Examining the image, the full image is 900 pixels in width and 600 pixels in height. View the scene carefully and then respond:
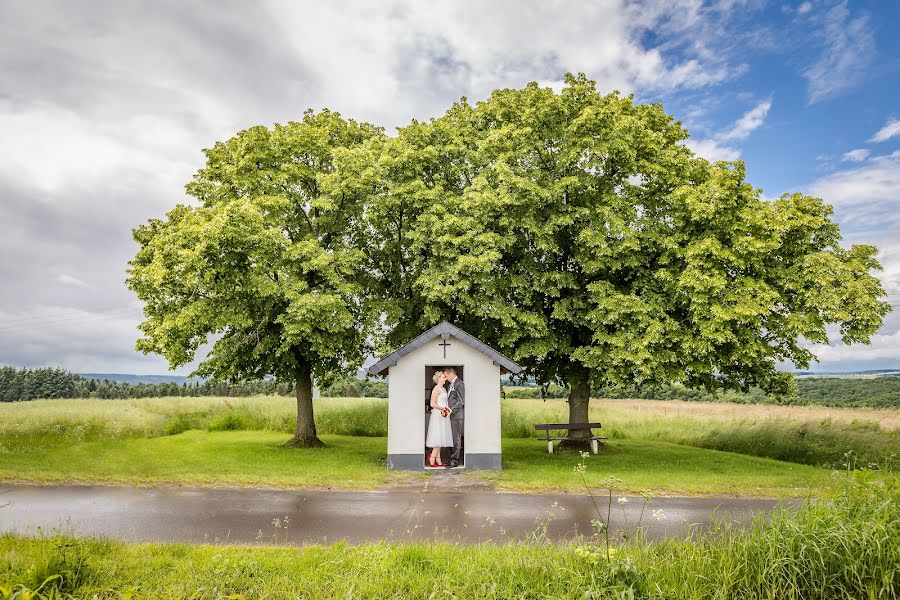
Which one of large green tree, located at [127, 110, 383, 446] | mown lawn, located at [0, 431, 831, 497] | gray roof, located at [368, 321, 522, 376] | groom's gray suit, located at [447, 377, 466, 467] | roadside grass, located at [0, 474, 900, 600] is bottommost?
mown lawn, located at [0, 431, 831, 497]

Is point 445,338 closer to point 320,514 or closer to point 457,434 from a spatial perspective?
point 457,434

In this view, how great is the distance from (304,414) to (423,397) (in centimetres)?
736

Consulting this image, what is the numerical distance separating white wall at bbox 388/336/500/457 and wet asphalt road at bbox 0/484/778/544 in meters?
3.33

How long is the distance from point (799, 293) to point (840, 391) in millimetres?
30209

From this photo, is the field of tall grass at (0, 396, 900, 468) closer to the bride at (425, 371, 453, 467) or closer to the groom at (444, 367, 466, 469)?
the groom at (444, 367, 466, 469)

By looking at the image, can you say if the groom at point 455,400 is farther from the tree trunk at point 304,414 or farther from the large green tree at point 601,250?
the tree trunk at point 304,414

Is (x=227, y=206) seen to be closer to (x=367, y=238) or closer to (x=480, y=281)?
(x=367, y=238)

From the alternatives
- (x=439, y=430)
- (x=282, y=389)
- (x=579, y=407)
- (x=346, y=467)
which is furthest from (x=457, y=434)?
(x=282, y=389)

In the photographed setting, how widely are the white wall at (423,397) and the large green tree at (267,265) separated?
9.90 feet

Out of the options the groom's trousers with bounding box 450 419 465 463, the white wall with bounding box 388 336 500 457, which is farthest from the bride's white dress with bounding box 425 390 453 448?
the groom's trousers with bounding box 450 419 465 463

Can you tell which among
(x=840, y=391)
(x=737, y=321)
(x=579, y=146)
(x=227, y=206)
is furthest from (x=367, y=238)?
(x=840, y=391)

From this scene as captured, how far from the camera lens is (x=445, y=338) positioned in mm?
15719

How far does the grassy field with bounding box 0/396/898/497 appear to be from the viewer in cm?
1361

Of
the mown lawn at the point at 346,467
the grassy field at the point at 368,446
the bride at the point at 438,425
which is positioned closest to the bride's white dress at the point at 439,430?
the bride at the point at 438,425
